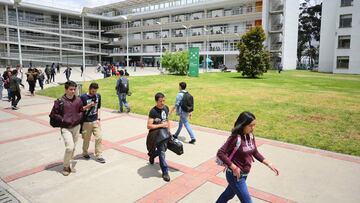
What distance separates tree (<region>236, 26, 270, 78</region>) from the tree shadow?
24234mm

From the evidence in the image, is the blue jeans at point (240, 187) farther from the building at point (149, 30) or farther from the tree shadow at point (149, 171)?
the building at point (149, 30)

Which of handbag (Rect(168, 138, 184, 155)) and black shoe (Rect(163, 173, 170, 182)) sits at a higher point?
handbag (Rect(168, 138, 184, 155))

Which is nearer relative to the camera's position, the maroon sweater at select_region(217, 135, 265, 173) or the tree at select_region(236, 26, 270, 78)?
the maroon sweater at select_region(217, 135, 265, 173)

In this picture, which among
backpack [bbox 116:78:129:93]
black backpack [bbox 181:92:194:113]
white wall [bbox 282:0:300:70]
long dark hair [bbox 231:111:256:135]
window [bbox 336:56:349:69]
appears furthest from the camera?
white wall [bbox 282:0:300:70]

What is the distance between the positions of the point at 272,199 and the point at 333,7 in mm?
48306

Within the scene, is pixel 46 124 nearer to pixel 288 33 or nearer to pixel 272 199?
pixel 272 199

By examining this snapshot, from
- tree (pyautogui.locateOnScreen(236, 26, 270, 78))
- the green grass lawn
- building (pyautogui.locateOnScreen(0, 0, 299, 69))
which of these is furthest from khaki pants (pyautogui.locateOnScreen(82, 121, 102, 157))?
building (pyautogui.locateOnScreen(0, 0, 299, 69))

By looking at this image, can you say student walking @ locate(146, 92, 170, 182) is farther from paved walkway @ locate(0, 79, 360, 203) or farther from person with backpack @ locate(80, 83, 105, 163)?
person with backpack @ locate(80, 83, 105, 163)

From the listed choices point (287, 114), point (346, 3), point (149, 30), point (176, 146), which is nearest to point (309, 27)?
point (346, 3)

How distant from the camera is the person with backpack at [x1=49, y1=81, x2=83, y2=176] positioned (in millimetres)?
5406

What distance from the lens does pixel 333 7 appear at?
4434cm

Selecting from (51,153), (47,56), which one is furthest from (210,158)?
(47,56)

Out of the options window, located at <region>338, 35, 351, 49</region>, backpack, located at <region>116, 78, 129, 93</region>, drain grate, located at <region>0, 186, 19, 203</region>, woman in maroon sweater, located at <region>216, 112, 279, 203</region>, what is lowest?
drain grate, located at <region>0, 186, 19, 203</region>

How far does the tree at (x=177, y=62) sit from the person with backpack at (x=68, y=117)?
A: 26.1m
